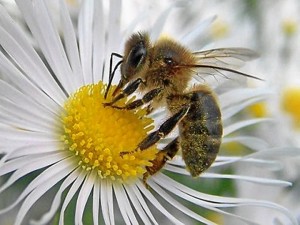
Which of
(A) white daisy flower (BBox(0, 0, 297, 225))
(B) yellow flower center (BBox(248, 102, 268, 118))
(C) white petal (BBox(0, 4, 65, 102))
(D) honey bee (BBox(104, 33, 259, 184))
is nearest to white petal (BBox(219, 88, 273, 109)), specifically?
(A) white daisy flower (BBox(0, 0, 297, 225))

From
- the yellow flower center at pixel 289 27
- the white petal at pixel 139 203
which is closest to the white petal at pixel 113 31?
the white petal at pixel 139 203

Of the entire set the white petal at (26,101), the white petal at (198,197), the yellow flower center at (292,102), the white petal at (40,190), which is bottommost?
the yellow flower center at (292,102)

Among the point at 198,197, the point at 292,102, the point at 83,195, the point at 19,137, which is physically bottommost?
the point at 292,102

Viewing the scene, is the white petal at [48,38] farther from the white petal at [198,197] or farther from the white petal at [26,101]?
the white petal at [198,197]

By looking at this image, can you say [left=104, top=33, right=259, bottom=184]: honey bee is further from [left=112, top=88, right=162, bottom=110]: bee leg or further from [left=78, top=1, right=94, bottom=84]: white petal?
[left=78, top=1, right=94, bottom=84]: white petal

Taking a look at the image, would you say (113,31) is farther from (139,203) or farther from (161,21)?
(139,203)

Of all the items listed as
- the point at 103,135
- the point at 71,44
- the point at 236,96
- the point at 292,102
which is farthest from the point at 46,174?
the point at 292,102
